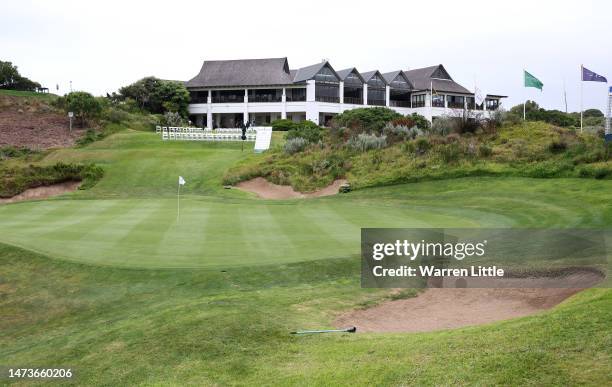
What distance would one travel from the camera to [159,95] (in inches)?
3342

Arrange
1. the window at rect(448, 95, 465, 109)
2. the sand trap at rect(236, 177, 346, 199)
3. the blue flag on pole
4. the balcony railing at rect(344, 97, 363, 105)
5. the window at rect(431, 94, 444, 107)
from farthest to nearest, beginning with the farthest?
the window at rect(448, 95, 465, 109)
the window at rect(431, 94, 444, 107)
the balcony railing at rect(344, 97, 363, 105)
the blue flag on pole
the sand trap at rect(236, 177, 346, 199)

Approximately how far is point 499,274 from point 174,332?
7.39m

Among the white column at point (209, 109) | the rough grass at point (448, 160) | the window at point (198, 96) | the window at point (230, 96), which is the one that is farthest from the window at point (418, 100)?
the rough grass at point (448, 160)

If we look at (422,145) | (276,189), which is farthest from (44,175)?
(422,145)

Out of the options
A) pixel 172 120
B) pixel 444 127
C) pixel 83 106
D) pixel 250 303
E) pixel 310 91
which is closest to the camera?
pixel 250 303

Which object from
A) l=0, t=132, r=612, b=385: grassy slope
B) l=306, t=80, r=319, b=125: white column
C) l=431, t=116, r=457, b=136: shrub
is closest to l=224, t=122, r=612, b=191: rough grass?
l=431, t=116, r=457, b=136: shrub

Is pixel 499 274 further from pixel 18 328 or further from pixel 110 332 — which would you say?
pixel 18 328

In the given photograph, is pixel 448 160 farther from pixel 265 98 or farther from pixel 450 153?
pixel 265 98

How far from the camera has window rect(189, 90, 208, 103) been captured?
90250 millimetres

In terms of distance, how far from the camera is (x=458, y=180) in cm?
3506

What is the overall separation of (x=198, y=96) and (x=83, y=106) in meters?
26.2

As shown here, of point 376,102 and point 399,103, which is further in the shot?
point 399,103

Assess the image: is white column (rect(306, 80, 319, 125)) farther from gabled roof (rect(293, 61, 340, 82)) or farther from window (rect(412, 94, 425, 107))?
window (rect(412, 94, 425, 107))

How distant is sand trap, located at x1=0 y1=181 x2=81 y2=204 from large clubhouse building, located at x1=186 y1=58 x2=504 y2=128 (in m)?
42.7
